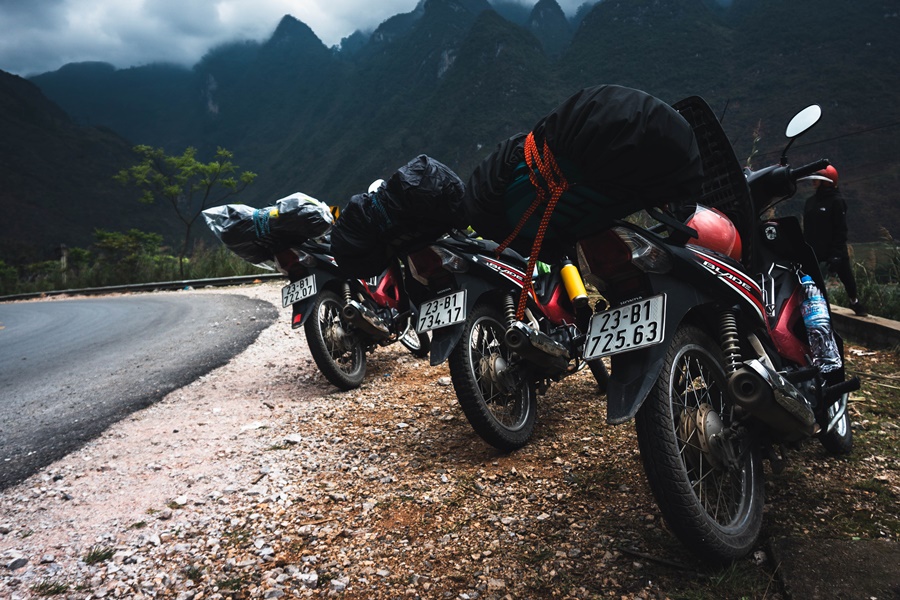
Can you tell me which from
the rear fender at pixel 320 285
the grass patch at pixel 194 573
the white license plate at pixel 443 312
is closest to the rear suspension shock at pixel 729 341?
the white license plate at pixel 443 312

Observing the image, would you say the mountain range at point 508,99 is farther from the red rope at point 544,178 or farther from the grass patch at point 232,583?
the grass patch at point 232,583

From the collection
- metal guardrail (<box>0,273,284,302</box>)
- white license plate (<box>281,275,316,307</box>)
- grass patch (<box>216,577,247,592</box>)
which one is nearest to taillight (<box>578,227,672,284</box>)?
grass patch (<box>216,577,247,592</box>)

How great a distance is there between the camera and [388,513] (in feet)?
7.96

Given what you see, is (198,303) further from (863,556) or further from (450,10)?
(450,10)

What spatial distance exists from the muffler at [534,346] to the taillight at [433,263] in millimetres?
725

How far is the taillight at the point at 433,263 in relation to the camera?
3250mm

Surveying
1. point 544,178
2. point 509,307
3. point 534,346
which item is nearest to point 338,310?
point 509,307

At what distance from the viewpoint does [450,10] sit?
335 ft

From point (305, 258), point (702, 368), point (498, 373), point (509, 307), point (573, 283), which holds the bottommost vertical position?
point (498, 373)

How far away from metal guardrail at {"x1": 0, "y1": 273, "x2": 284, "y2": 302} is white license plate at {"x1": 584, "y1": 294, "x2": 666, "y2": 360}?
14.5 m

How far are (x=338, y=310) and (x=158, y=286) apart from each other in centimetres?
1520

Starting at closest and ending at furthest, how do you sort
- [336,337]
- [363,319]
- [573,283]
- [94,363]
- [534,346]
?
1. [534,346]
2. [573,283]
3. [363,319]
4. [336,337]
5. [94,363]

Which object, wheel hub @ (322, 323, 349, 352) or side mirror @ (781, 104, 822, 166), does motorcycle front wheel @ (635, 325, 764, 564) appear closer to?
side mirror @ (781, 104, 822, 166)

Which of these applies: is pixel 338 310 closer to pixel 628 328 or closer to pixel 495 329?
pixel 495 329
